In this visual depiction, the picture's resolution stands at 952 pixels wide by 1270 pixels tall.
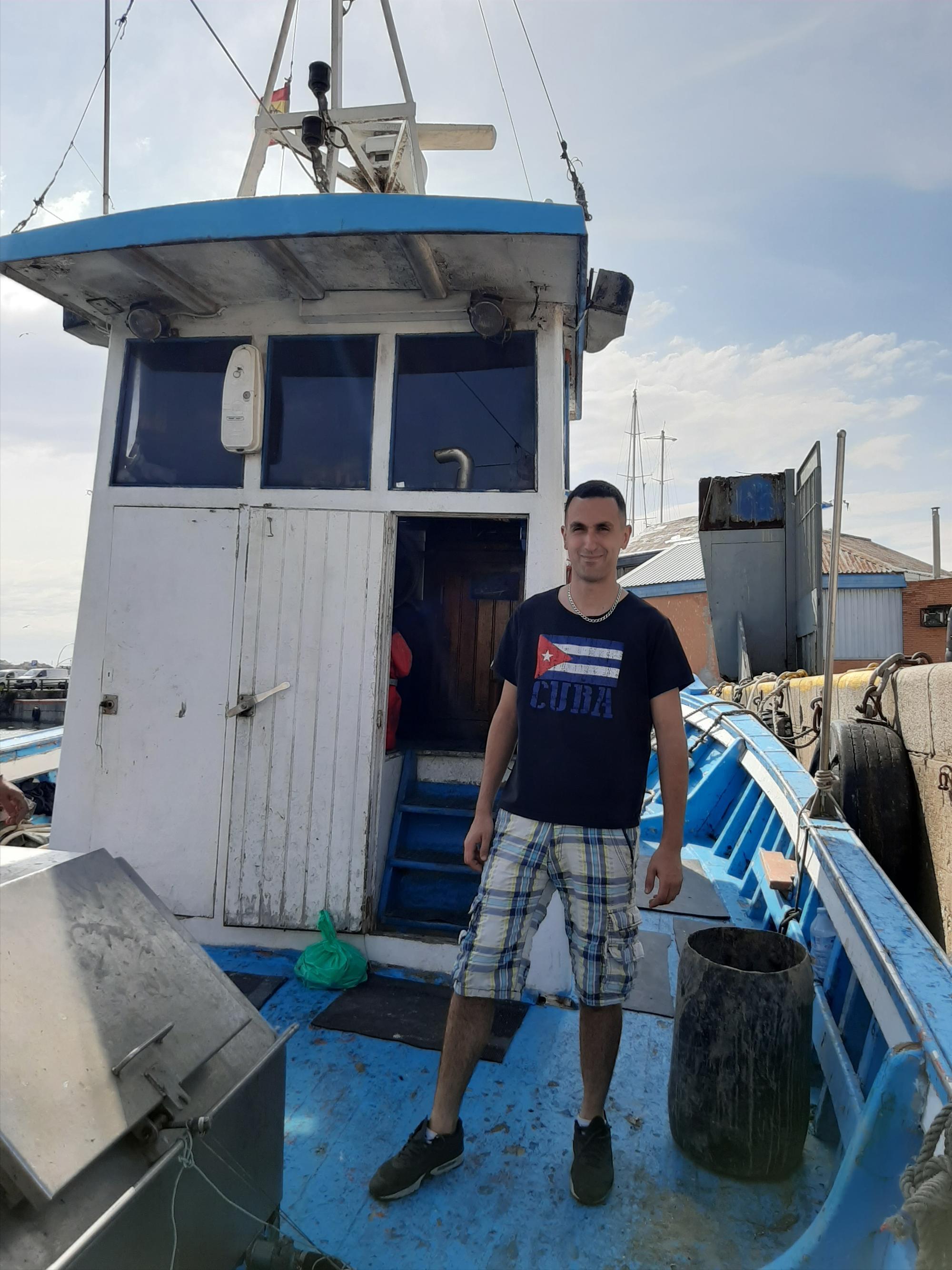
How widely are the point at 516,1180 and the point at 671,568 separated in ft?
86.1

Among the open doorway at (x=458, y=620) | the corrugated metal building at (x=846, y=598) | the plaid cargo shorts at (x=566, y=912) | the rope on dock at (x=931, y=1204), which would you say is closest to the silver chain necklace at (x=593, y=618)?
the plaid cargo shorts at (x=566, y=912)

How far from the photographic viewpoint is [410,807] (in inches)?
157

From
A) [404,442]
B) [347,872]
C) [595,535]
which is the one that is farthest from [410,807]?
[595,535]

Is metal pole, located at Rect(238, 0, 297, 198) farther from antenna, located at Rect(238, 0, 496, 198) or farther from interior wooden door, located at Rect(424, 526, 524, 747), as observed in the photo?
interior wooden door, located at Rect(424, 526, 524, 747)

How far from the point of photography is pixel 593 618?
7.14 ft

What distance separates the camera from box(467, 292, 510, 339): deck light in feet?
11.4

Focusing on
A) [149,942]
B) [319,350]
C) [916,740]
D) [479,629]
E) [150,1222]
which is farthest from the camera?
[479,629]

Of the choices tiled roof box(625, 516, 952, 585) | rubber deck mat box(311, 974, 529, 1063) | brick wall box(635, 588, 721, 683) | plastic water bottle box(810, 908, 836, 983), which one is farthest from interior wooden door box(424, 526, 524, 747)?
brick wall box(635, 588, 721, 683)

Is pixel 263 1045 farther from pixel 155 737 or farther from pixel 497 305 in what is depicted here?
pixel 497 305

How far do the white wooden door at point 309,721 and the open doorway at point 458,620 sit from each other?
187cm

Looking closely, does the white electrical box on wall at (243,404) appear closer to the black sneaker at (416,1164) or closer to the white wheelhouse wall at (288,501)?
the white wheelhouse wall at (288,501)

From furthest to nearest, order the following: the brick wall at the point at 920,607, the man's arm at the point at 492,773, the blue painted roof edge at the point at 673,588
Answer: the blue painted roof edge at the point at 673,588, the brick wall at the point at 920,607, the man's arm at the point at 492,773

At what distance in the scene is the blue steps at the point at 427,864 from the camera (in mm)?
3623

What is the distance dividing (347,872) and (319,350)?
2.55 m
